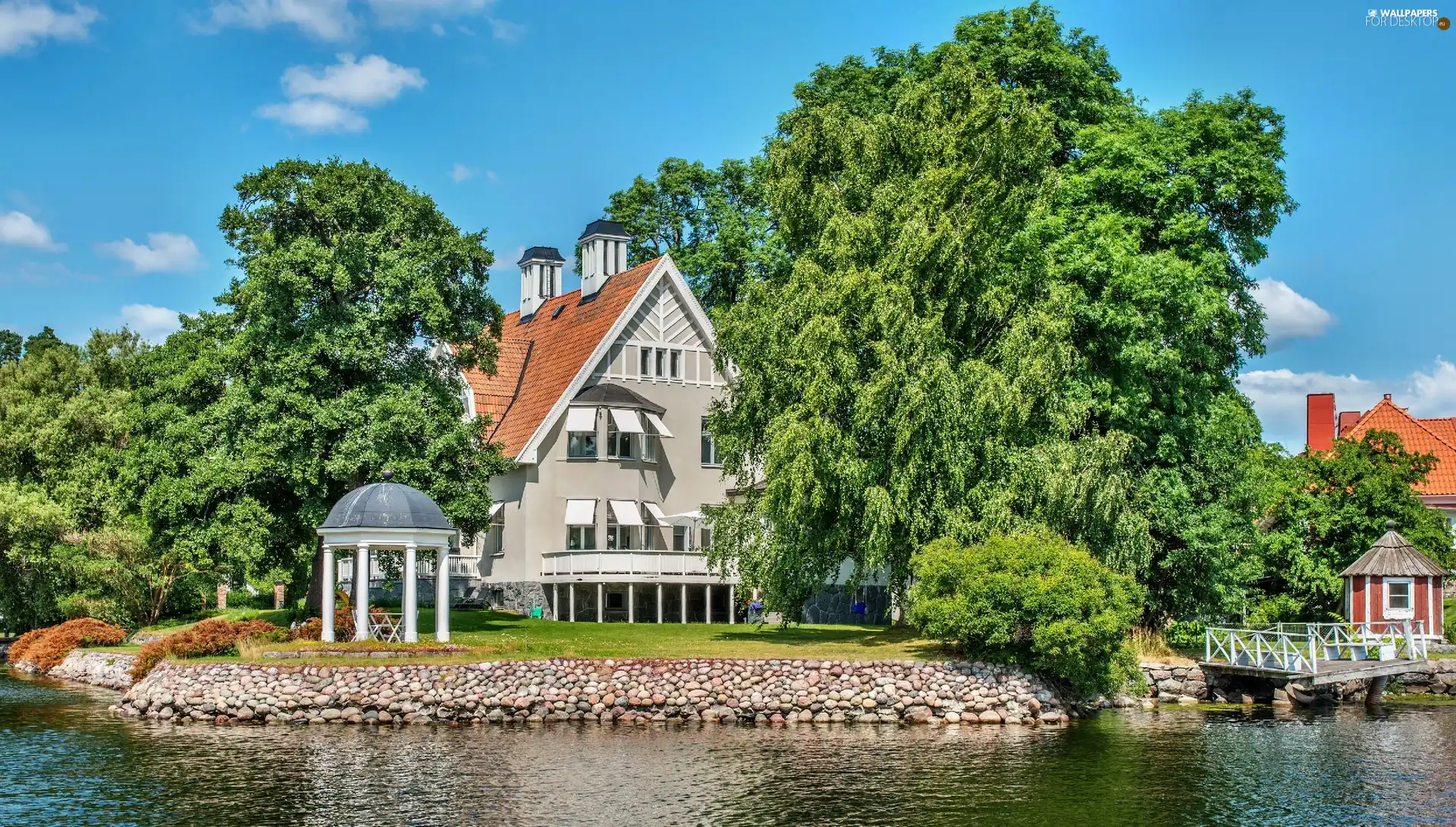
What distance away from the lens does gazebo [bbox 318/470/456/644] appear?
35.7 m

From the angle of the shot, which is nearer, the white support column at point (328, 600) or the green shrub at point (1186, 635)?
the white support column at point (328, 600)

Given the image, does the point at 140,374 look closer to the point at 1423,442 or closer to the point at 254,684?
the point at 254,684

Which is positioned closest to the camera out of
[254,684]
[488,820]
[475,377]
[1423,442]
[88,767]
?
[488,820]

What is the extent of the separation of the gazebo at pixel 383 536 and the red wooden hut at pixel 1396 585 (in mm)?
25562

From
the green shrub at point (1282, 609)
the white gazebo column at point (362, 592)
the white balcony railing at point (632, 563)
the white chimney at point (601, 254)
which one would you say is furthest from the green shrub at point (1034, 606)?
the white chimney at point (601, 254)

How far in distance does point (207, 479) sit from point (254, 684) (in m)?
8.92

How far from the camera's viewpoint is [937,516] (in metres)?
36.0

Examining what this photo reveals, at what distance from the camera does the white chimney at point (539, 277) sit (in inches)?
2488

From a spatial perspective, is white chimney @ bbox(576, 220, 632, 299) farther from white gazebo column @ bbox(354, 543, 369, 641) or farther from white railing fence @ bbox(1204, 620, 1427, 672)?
white railing fence @ bbox(1204, 620, 1427, 672)

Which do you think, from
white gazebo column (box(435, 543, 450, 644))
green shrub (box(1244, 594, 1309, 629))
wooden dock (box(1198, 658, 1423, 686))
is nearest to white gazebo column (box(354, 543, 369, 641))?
white gazebo column (box(435, 543, 450, 644))

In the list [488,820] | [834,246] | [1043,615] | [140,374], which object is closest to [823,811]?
[488,820]

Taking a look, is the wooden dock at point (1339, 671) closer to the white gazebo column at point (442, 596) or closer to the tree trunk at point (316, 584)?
the white gazebo column at point (442, 596)

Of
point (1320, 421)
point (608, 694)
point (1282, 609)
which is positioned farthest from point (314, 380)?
point (1320, 421)

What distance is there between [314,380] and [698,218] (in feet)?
80.5
